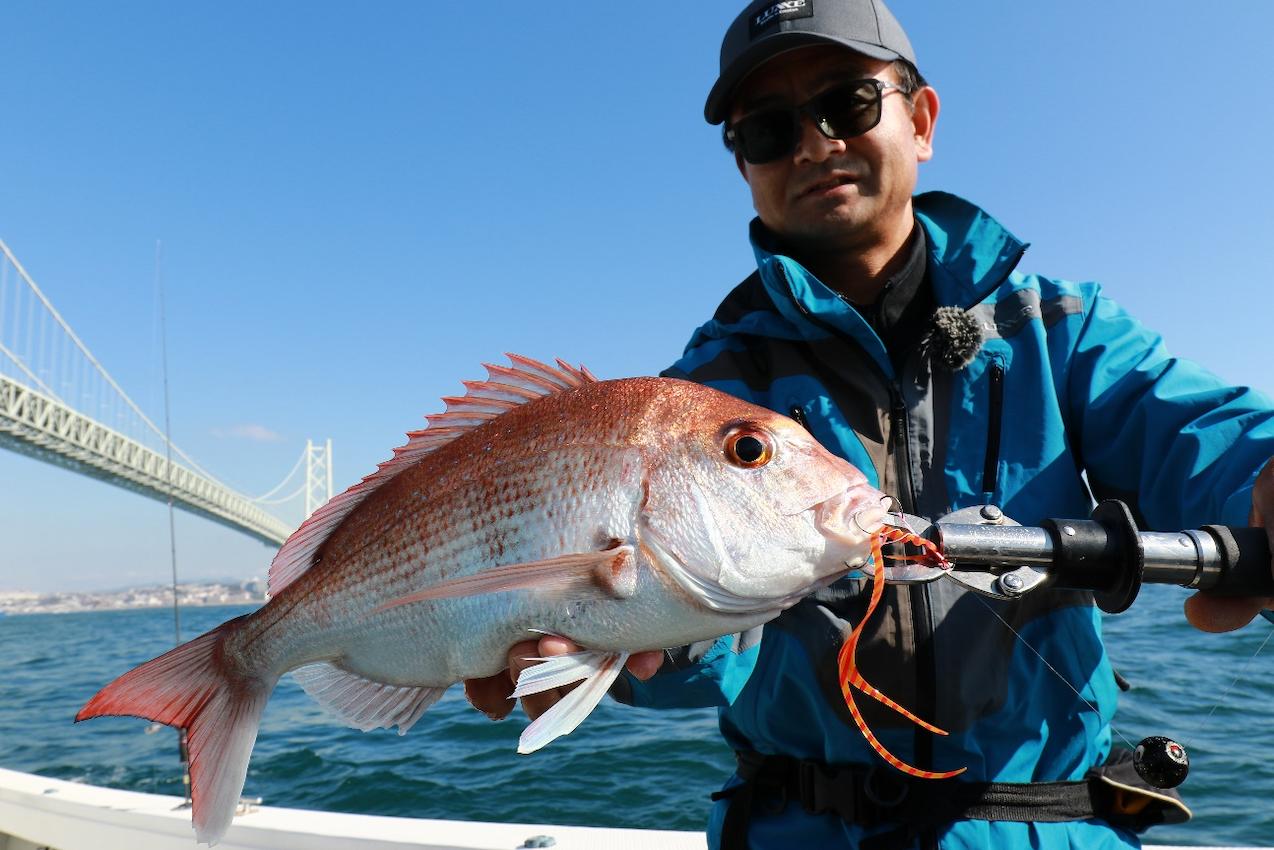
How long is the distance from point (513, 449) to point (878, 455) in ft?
3.49

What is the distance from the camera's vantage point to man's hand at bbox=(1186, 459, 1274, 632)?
3.95 ft

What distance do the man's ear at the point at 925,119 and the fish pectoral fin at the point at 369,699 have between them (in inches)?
89.0

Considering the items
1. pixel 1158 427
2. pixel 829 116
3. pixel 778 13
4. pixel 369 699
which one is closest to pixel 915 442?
pixel 1158 427

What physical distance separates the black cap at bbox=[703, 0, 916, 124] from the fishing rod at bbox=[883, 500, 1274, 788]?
1603mm

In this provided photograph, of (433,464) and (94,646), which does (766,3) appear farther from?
(94,646)

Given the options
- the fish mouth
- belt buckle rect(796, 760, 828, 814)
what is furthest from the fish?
belt buckle rect(796, 760, 828, 814)

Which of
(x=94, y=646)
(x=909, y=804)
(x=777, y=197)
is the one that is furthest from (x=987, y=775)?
(x=94, y=646)

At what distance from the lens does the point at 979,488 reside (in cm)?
196

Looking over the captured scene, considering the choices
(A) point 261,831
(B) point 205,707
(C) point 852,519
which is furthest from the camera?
(A) point 261,831

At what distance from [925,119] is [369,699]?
2503 mm

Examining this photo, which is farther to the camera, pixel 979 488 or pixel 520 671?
pixel 979 488

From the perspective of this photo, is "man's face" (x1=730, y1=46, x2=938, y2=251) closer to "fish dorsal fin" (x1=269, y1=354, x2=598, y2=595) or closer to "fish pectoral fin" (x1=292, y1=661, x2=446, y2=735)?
"fish dorsal fin" (x1=269, y1=354, x2=598, y2=595)

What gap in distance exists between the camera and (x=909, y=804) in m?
1.81

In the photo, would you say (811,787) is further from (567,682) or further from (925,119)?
(925,119)
